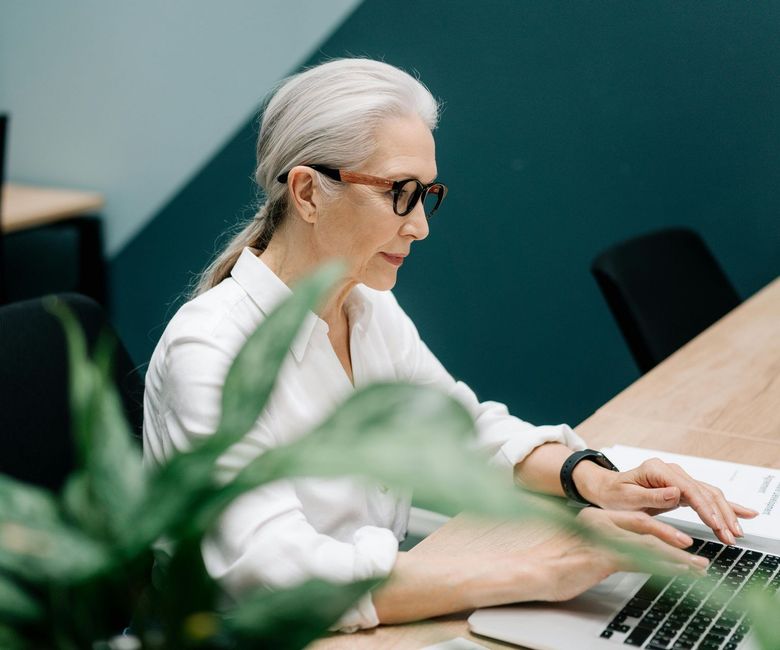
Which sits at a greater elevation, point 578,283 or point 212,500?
point 212,500

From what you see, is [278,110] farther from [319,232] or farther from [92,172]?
[92,172]

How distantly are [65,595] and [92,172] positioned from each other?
3025mm

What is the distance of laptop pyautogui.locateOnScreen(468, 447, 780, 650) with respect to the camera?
0.94m

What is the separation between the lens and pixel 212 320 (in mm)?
1251

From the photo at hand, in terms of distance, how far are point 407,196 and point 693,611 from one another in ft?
2.10

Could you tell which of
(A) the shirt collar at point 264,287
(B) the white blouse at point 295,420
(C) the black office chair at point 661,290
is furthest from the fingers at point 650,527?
(C) the black office chair at point 661,290

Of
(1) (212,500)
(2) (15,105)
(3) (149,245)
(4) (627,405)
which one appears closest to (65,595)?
(1) (212,500)

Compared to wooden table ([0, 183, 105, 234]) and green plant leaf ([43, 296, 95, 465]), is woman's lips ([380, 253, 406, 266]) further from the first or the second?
wooden table ([0, 183, 105, 234])

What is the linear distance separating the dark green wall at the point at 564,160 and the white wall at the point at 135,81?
139 mm

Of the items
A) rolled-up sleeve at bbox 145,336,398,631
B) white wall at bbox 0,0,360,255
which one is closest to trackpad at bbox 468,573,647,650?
rolled-up sleeve at bbox 145,336,398,631

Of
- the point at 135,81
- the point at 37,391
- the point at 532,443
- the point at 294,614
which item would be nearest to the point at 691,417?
the point at 532,443

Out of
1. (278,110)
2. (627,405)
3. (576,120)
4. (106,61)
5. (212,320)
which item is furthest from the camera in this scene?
(106,61)

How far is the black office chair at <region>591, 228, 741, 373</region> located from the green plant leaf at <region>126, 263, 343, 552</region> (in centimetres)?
151

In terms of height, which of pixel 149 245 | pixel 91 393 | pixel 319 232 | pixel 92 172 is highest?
pixel 91 393
